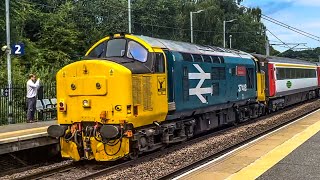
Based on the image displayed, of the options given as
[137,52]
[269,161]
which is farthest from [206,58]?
[269,161]

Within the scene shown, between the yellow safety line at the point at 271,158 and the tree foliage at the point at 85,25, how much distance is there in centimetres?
1653

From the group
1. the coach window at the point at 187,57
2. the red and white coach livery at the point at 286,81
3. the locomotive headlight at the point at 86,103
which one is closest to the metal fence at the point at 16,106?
the coach window at the point at 187,57

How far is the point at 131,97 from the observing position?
1029cm

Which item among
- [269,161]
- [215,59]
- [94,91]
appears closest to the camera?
[269,161]

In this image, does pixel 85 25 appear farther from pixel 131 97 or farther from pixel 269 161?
pixel 269 161

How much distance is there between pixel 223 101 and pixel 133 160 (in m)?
6.03

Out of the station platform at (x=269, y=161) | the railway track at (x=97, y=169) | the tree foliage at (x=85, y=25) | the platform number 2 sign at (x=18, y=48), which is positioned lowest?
the railway track at (x=97, y=169)

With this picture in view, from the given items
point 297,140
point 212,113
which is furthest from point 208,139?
point 297,140

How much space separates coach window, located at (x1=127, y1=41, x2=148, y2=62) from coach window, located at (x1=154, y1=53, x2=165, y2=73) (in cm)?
33

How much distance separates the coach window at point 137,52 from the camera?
11328 millimetres

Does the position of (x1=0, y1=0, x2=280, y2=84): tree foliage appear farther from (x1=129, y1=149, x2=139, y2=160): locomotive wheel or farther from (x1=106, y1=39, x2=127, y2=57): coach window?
(x1=129, y1=149, x2=139, y2=160): locomotive wheel

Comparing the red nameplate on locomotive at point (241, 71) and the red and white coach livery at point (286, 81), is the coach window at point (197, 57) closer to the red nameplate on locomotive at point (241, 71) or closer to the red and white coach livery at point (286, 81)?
the red nameplate on locomotive at point (241, 71)

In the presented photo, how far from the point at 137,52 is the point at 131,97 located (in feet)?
5.18

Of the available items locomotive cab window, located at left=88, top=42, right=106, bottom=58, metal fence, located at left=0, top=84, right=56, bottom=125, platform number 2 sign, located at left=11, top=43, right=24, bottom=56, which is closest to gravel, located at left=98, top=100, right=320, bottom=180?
locomotive cab window, located at left=88, top=42, right=106, bottom=58
